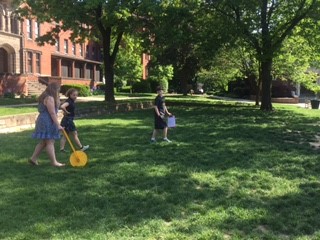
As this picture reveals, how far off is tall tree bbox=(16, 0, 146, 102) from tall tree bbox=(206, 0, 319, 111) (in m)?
4.45

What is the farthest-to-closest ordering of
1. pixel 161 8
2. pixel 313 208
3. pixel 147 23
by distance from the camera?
pixel 147 23, pixel 161 8, pixel 313 208

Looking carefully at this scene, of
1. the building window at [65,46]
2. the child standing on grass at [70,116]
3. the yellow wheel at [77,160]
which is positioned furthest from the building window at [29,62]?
the yellow wheel at [77,160]

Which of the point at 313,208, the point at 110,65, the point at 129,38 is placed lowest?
the point at 313,208

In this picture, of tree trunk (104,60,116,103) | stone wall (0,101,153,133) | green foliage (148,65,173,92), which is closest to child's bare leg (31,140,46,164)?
stone wall (0,101,153,133)

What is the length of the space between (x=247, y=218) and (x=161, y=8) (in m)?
17.8

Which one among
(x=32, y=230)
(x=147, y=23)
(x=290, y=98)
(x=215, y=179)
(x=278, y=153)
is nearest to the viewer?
(x=32, y=230)

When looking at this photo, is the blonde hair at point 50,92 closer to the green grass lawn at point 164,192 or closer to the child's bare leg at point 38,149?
the child's bare leg at point 38,149

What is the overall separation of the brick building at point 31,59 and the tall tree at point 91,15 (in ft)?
17.0

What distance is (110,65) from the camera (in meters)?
25.8

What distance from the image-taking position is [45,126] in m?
8.04

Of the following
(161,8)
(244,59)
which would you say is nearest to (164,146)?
(161,8)

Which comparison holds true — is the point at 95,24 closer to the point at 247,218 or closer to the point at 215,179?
the point at 215,179

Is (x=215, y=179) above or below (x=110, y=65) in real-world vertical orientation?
below

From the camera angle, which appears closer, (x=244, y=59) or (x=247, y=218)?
(x=247, y=218)
